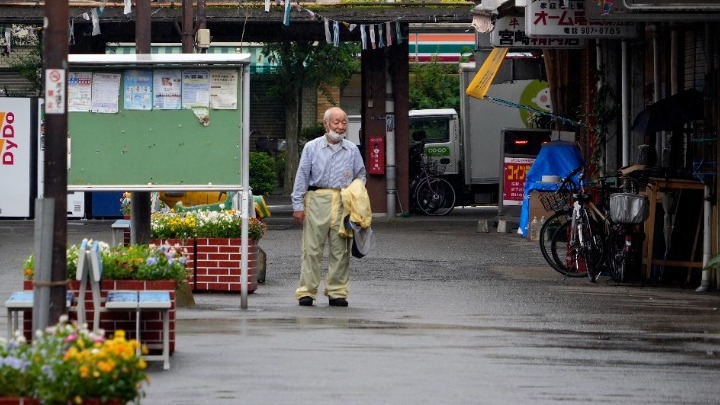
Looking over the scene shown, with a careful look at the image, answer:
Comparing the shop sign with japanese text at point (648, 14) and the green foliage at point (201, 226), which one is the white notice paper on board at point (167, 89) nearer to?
the green foliage at point (201, 226)

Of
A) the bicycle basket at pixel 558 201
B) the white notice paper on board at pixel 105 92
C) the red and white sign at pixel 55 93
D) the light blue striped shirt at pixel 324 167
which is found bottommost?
the bicycle basket at pixel 558 201

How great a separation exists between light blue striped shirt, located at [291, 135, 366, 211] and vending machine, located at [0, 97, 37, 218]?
17.4 m

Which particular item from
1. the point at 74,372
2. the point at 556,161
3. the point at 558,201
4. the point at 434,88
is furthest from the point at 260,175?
the point at 74,372

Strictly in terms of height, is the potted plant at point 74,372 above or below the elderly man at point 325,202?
below

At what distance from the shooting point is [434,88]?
47750 mm

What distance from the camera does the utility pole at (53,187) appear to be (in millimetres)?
7777

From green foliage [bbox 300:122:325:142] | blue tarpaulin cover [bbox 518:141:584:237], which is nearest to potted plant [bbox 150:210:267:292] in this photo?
blue tarpaulin cover [bbox 518:141:584:237]

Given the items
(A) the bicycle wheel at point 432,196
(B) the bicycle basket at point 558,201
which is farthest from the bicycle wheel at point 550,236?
(A) the bicycle wheel at point 432,196

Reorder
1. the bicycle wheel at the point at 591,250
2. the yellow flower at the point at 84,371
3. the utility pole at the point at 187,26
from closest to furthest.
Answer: the yellow flower at the point at 84,371, the bicycle wheel at the point at 591,250, the utility pole at the point at 187,26

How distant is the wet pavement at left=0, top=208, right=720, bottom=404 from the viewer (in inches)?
361

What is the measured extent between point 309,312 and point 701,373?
4.35 meters

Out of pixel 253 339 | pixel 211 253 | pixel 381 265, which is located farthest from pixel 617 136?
pixel 253 339

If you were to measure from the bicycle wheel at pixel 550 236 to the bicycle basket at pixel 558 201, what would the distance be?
133 millimetres

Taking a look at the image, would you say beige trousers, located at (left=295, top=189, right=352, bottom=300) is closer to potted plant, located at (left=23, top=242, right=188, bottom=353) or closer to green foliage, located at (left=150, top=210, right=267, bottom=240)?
green foliage, located at (left=150, top=210, right=267, bottom=240)
